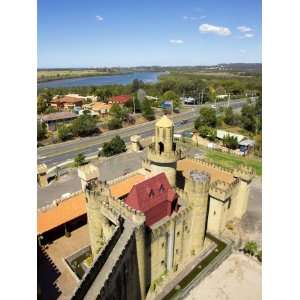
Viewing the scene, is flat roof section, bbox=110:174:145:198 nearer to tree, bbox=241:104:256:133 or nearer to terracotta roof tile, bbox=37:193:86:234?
terracotta roof tile, bbox=37:193:86:234

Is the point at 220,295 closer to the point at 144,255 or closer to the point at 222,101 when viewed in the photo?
the point at 144,255

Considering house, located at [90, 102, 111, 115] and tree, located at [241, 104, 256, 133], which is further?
house, located at [90, 102, 111, 115]

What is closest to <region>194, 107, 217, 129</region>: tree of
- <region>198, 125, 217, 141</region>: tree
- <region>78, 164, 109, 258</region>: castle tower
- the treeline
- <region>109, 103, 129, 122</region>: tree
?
<region>198, 125, 217, 141</region>: tree

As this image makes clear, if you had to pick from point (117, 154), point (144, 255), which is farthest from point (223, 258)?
point (117, 154)

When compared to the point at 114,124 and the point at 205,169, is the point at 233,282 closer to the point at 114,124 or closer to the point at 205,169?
the point at 205,169

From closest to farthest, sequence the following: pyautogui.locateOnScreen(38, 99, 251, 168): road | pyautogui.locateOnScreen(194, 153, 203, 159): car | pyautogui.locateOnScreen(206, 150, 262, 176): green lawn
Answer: pyautogui.locateOnScreen(206, 150, 262, 176): green lawn → pyautogui.locateOnScreen(194, 153, 203, 159): car → pyautogui.locateOnScreen(38, 99, 251, 168): road

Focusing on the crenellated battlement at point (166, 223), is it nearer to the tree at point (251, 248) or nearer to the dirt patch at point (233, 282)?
the dirt patch at point (233, 282)

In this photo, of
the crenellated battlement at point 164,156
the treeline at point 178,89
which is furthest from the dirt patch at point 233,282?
the treeline at point 178,89

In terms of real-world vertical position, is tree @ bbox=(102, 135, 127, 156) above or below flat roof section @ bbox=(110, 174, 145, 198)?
above
